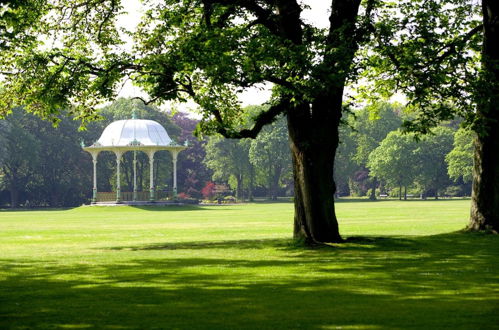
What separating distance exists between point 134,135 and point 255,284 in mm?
57850

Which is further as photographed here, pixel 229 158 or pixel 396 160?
pixel 229 158

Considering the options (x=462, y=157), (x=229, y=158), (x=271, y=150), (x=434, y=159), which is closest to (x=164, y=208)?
(x=271, y=150)

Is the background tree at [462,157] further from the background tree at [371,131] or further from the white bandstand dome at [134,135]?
the white bandstand dome at [134,135]

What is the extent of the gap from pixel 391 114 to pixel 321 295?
4282 inches

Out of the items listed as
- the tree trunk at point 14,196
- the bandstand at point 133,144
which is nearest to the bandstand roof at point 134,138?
the bandstand at point 133,144

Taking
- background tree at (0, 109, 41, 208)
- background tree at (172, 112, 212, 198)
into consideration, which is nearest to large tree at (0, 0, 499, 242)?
background tree at (0, 109, 41, 208)

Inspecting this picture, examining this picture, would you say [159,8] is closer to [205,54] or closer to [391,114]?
[205,54]

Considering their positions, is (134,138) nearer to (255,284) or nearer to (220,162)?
(220,162)

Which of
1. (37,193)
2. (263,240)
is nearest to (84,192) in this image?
(37,193)

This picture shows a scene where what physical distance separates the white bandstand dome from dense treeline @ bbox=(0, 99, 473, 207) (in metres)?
13.0

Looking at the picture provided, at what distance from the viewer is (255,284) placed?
47.1ft

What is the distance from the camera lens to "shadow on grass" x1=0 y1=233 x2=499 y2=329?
1049 centimetres

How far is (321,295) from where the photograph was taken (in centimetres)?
1284

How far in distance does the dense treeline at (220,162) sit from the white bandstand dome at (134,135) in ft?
42.6
